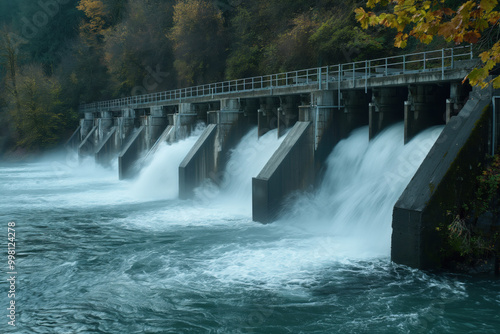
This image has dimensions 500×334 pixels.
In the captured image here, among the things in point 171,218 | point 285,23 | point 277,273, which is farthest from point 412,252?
point 285,23

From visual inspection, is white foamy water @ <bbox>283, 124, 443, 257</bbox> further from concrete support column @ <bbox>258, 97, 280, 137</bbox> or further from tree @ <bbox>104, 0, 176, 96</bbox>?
tree @ <bbox>104, 0, 176, 96</bbox>

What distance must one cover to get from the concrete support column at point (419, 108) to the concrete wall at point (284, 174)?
415 centimetres

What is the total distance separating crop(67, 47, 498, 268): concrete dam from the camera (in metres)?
11.3

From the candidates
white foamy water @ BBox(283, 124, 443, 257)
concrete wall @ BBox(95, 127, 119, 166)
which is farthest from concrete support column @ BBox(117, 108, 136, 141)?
white foamy water @ BBox(283, 124, 443, 257)

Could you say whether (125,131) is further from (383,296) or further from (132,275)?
(383,296)

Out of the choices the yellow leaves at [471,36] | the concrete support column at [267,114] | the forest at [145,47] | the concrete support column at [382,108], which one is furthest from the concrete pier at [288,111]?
the yellow leaves at [471,36]

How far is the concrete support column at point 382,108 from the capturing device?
17.5 meters

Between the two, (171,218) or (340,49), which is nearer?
(171,218)

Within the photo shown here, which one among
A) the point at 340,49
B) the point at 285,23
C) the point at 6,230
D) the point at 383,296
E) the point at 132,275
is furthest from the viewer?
the point at 285,23

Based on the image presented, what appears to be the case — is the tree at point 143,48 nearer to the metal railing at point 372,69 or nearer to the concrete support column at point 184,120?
the metal railing at point 372,69

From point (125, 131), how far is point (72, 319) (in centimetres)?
3286

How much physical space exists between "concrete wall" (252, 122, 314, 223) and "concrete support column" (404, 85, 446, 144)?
4.15m

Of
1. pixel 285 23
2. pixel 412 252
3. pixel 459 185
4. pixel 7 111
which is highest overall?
pixel 285 23

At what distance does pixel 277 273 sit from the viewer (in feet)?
39.0
